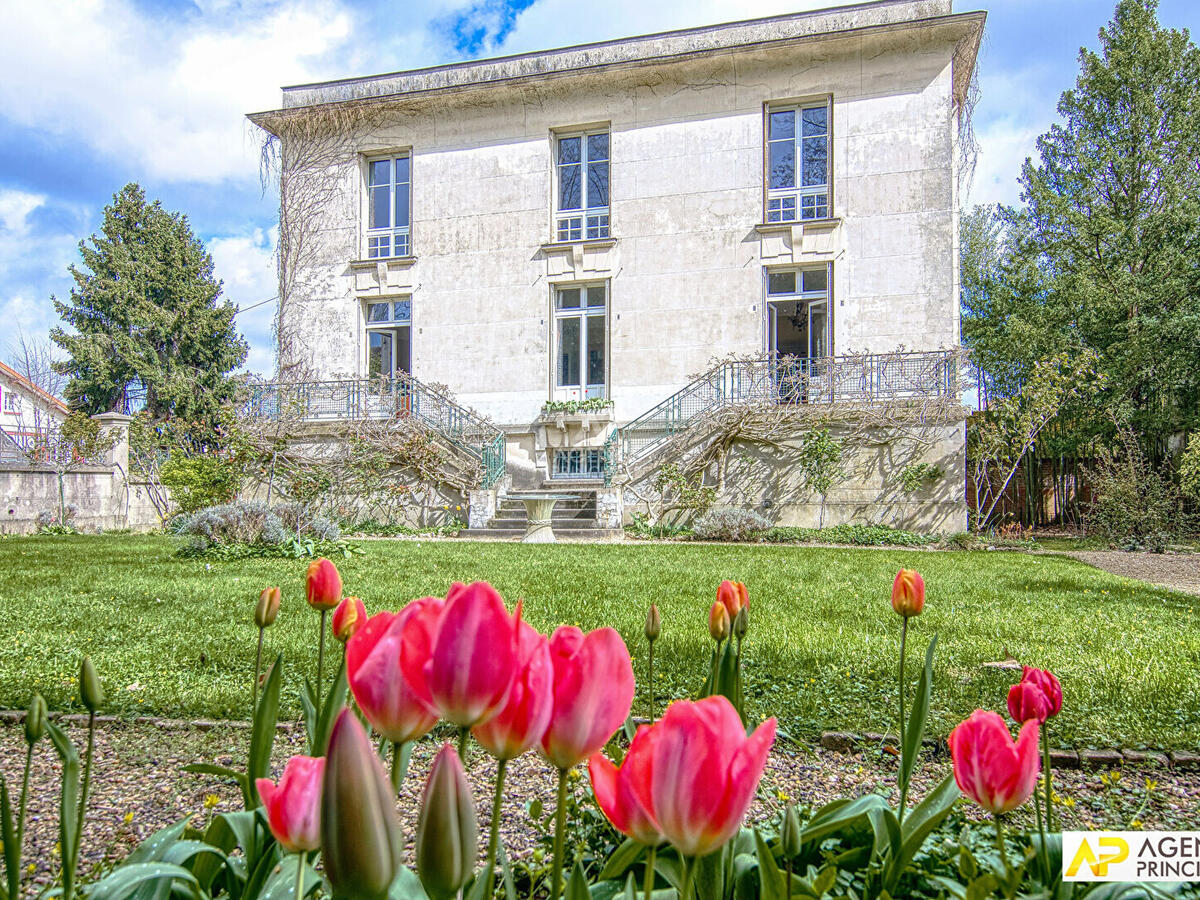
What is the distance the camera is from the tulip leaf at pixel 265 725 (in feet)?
3.37

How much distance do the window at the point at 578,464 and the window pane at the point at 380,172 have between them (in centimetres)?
795

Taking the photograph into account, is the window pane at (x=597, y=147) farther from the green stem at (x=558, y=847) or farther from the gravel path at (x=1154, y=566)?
the green stem at (x=558, y=847)

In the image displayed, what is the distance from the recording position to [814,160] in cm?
1466

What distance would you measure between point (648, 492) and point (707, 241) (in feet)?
17.6

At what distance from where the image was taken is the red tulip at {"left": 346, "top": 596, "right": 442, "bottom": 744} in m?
0.57

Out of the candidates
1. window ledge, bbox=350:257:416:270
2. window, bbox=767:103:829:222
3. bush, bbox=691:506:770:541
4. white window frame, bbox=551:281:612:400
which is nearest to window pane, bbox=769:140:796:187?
window, bbox=767:103:829:222

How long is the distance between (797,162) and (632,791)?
16.0 m

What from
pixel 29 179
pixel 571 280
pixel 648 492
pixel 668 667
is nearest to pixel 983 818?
pixel 668 667

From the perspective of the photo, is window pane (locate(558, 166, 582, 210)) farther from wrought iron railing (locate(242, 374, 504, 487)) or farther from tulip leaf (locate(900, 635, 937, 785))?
tulip leaf (locate(900, 635, 937, 785))

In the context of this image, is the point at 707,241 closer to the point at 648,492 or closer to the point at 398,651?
the point at 648,492

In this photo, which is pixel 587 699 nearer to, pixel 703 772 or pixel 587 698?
pixel 587 698

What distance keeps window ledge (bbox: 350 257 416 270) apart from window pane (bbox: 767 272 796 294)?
7863 mm

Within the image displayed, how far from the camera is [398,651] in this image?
23.0 inches

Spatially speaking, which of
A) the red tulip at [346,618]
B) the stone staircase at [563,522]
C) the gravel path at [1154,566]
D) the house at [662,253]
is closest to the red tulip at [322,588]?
the red tulip at [346,618]
